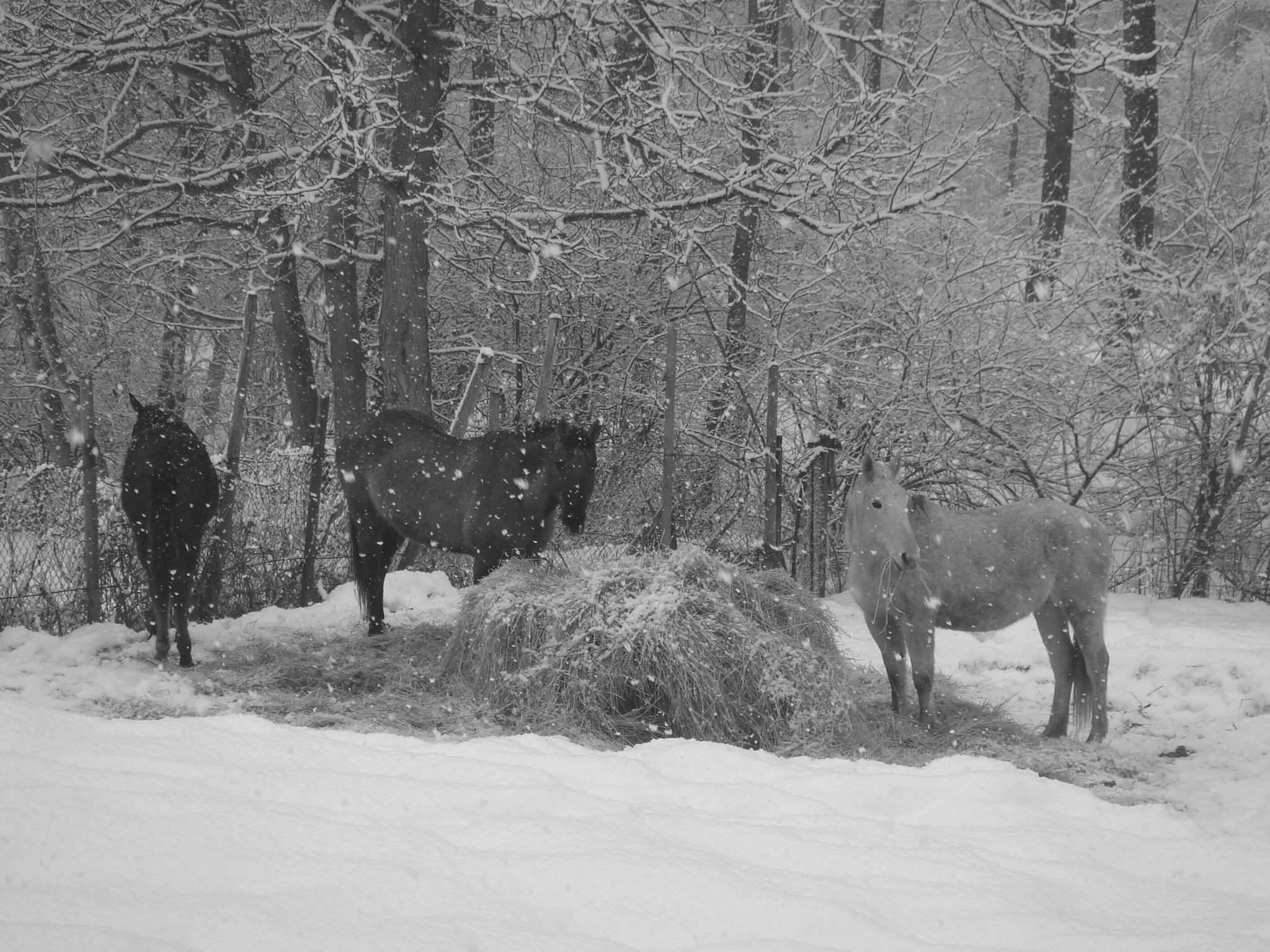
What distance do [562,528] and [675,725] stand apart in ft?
11.5

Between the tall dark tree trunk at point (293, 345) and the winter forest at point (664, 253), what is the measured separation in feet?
0.15

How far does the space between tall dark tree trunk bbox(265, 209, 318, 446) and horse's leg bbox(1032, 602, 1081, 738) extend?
7.57 metres

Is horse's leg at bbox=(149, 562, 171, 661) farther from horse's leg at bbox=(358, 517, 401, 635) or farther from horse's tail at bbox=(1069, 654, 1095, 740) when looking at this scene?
horse's tail at bbox=(1069, 654, 1095, 740)

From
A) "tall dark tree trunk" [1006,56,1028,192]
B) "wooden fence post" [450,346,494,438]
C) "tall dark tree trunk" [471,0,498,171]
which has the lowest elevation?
"wooden fence post" [450,346,494,438]

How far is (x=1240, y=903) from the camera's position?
234 cm

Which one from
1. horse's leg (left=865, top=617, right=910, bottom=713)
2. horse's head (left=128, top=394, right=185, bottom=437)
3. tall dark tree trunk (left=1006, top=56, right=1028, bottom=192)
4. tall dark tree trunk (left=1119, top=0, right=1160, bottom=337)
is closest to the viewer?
horse's leg (left=865, top=617, right=910, bottom=713)

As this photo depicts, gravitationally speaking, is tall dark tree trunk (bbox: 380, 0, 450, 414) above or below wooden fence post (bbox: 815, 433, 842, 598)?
above

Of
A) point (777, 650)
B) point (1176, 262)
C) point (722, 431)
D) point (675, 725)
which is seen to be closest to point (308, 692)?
point (675, 725)

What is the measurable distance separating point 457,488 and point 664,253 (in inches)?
137

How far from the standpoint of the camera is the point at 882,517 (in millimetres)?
4555

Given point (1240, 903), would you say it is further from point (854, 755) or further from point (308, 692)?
point (308, 692)

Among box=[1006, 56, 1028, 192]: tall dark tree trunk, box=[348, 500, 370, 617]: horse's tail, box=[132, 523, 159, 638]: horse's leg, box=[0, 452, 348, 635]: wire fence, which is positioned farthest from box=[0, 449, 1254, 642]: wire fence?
box=[1006, 56, 1028, 192]: tall dark tree trunk

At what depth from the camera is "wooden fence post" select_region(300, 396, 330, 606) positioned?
715 centimetres

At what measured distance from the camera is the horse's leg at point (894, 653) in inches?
189
